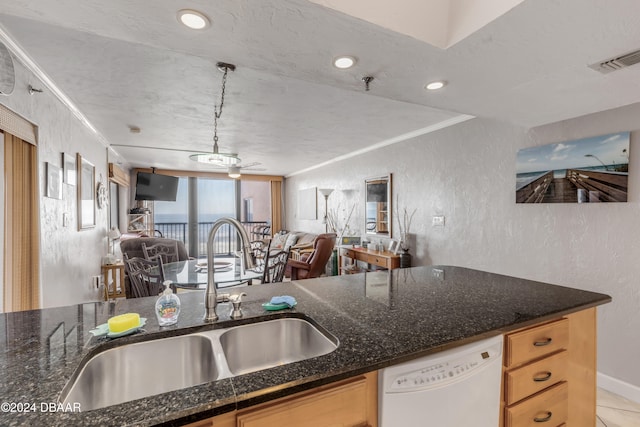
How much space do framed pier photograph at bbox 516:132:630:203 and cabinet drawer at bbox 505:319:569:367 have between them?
1391 mm

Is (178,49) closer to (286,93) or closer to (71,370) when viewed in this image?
(286,93)

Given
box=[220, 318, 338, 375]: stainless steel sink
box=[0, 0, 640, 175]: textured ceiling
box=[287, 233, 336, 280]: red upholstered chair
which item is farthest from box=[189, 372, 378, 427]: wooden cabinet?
box=[287, 233, 336, 280]: red upholstered chair

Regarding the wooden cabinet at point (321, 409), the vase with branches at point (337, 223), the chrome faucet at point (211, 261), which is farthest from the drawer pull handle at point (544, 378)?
the vase with branches at point (337, 223)

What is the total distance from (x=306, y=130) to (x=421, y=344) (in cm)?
320

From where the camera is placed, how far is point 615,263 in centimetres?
207

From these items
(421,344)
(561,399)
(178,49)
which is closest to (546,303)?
(561,399)

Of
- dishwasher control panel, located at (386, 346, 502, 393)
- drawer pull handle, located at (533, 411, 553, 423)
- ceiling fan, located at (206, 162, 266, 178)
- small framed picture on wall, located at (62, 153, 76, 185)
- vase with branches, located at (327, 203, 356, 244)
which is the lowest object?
drawer pull handle, located at (533, 411, 553, 423)

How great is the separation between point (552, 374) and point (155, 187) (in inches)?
261

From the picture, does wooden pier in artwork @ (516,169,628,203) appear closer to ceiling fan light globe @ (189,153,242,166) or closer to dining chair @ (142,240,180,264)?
ceiling fan light globe @ (189,153,242,166)

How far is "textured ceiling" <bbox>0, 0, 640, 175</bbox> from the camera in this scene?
1.14 m

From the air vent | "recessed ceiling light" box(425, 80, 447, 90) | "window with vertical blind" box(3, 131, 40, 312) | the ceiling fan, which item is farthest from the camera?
the ceiling fan

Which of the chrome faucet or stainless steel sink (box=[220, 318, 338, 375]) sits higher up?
the chrome faucet

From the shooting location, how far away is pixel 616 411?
6.26ft

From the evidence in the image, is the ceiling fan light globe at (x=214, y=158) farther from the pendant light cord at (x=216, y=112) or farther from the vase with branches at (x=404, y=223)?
the vase with branches at (x=404, y=223)
